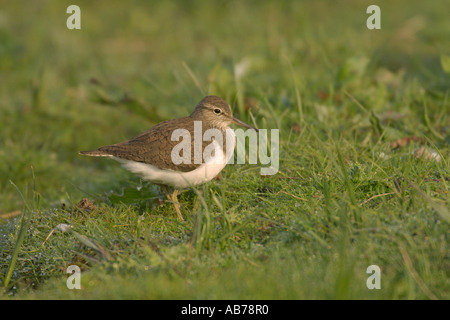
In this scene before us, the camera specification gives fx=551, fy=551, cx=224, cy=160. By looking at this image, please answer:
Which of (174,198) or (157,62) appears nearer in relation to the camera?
(174,198)

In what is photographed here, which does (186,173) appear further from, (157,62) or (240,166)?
(157,62)

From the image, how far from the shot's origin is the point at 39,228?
467 cm

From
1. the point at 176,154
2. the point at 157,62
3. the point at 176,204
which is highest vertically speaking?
the point at 157,62

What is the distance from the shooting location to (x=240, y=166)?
5230 mm

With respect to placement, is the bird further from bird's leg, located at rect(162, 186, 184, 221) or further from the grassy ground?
the grassy ground

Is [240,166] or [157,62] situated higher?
[157,62]

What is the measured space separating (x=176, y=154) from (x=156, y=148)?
7.8 inches

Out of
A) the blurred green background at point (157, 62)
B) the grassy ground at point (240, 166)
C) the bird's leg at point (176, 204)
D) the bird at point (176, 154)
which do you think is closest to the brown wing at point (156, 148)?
the bird at point (176, 154)

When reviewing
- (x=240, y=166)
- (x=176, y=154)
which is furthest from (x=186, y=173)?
(x=240, y=166)

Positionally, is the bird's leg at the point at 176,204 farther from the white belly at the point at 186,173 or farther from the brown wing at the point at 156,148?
the brown wing at the point at 156,148

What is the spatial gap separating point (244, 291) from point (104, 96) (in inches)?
153

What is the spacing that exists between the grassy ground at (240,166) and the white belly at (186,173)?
0.20m

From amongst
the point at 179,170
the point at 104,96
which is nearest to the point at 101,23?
the point at 104,96

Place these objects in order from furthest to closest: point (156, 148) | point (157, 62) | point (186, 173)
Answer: point (157, 62), point (156, 148), point (186, 173)
